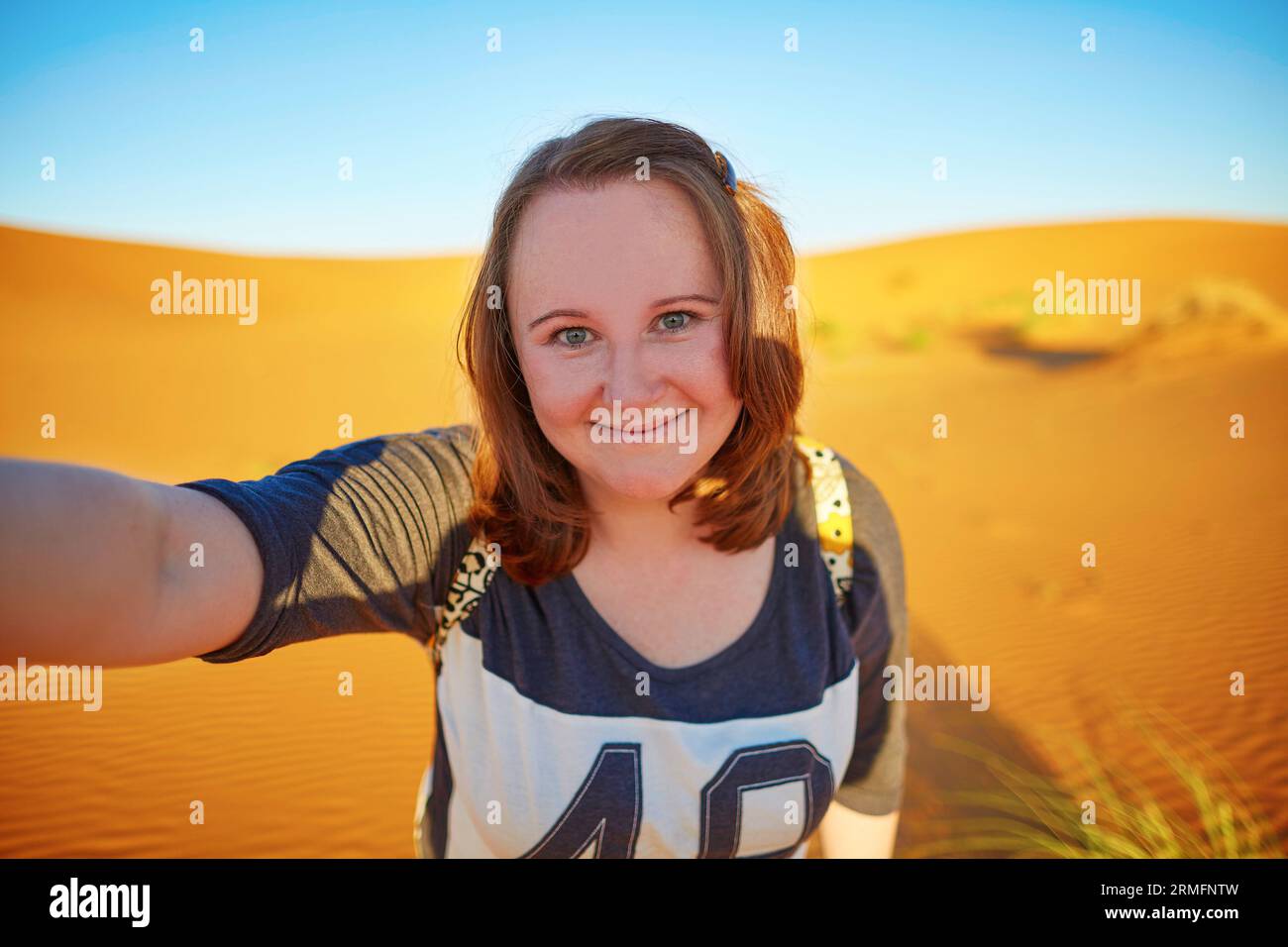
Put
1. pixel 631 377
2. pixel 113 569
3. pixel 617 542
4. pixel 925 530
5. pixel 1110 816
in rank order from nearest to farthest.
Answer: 1. pixel 113 569
2. pixel 631 377
3. pixel 617 542
4. pixel 1110 816
5. pixel 925 530

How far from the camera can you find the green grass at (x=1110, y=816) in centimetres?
381

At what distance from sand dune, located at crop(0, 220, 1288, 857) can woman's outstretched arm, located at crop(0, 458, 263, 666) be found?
1063 mm

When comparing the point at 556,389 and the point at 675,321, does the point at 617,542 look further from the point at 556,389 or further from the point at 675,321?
the point at 675,321

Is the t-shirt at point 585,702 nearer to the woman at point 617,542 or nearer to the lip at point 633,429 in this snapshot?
the woman at point 617,542

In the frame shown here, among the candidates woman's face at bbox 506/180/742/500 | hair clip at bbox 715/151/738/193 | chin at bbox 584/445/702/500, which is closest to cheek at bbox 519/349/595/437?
woman's face at bbox 506/180/742/500

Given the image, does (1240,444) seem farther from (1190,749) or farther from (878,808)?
(878,808)

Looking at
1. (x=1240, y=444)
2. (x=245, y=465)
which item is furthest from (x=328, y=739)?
(x=1240, y=444)

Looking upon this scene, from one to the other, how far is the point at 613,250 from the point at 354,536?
69 cm

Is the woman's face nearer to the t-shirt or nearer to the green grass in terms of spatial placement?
the t-shirt

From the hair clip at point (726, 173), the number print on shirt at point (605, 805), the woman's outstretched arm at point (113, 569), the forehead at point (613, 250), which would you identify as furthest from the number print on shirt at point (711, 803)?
the hair clip at point (726, 173)

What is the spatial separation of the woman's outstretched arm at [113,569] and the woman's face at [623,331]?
621 mm

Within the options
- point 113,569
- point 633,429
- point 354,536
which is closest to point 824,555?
point 633,429

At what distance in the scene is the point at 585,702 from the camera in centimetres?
153

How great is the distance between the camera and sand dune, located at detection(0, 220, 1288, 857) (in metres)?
4.49
